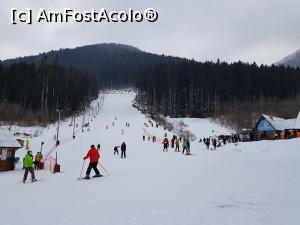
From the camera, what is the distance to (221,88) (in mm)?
98375

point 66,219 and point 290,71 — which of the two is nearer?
point 66,219

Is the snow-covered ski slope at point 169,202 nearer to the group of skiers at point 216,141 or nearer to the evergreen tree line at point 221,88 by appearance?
the group of skiers at point 216,141

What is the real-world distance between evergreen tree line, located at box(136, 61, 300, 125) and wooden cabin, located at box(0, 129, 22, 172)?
213 feet

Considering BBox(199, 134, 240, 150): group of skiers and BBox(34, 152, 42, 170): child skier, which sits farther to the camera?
BBox(199, 134, 240, 150): group of skiers

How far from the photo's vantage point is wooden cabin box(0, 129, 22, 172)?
87.6 ft

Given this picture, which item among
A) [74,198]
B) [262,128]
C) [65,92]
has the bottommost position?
[74,198]

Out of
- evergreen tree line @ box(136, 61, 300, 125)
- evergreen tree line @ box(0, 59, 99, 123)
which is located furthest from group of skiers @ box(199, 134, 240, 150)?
evergreen tree line @ box(136, 61, 300, 125)

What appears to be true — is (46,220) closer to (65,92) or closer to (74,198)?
(74,198)

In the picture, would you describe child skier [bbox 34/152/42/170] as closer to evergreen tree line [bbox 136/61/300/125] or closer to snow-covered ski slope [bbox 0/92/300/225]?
snow-covered ski slope [bbox 0/92/300/225]

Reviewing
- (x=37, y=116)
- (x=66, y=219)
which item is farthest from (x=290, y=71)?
(x=66, y=219)

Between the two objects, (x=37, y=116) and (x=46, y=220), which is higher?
(x=37, y=116)

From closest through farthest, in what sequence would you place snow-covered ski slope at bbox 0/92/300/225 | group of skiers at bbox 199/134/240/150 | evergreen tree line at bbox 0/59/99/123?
snow-covered ski slope at bbox 0/92/300/225
group of skiers at bbox 199/134/240/150
evergreen tree line at bbox 0/59/99/123

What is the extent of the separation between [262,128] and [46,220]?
131 ft

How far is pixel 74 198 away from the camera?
1020cm
